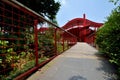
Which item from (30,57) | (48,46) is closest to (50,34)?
(48,46)

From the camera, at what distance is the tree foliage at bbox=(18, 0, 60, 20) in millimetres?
13528

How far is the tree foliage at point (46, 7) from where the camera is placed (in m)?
13.5

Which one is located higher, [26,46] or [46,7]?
[46,7]

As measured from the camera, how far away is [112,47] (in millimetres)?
5762

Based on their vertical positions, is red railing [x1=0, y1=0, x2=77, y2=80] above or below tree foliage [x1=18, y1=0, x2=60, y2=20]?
below

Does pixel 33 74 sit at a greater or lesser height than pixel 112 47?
lesser

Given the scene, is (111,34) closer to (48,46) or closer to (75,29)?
(48,46)

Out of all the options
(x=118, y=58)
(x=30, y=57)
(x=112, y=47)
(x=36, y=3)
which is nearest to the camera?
(x=118, y=58)

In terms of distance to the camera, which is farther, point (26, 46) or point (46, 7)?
point (46, 7)

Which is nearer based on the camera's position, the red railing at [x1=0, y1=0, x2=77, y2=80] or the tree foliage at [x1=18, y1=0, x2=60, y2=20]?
the red railing at [x1=0, y1=0, x2=77, y2=80]

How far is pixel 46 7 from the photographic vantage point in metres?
14.2

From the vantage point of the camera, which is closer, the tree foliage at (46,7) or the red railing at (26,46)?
the red railing at (26,46)

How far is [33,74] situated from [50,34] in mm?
3487

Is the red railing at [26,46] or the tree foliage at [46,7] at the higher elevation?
the tree foliage at [46,7]
